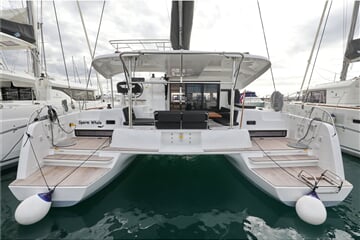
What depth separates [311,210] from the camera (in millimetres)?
2137

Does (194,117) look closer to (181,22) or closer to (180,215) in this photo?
(180,215)

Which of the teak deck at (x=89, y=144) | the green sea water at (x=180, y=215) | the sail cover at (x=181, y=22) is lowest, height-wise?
the green sea water at (x=180, y=215)

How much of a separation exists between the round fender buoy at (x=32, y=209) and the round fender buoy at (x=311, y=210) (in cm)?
319

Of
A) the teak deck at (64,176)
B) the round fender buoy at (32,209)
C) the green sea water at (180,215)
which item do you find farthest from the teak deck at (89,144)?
the round fender buoy at (32,209)

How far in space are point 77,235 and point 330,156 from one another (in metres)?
3.76

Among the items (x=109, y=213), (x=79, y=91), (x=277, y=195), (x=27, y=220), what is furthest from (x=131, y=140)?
(x=79, y=91)

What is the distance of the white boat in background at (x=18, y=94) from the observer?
4008 mm

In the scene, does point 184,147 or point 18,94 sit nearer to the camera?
point 184,147

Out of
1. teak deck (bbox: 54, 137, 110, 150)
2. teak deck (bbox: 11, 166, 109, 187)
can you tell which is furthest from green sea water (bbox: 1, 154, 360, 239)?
teak deck (bbox: 54, 137, 110, 150)

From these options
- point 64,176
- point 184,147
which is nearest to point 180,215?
point 184,147

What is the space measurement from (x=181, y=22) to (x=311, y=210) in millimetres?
3683

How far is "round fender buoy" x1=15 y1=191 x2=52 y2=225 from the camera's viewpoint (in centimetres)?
207

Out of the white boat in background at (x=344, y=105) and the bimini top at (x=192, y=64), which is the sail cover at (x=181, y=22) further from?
the white boat in background at (x=344, y=105)

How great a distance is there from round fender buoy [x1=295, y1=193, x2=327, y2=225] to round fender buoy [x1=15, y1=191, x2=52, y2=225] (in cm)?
319
